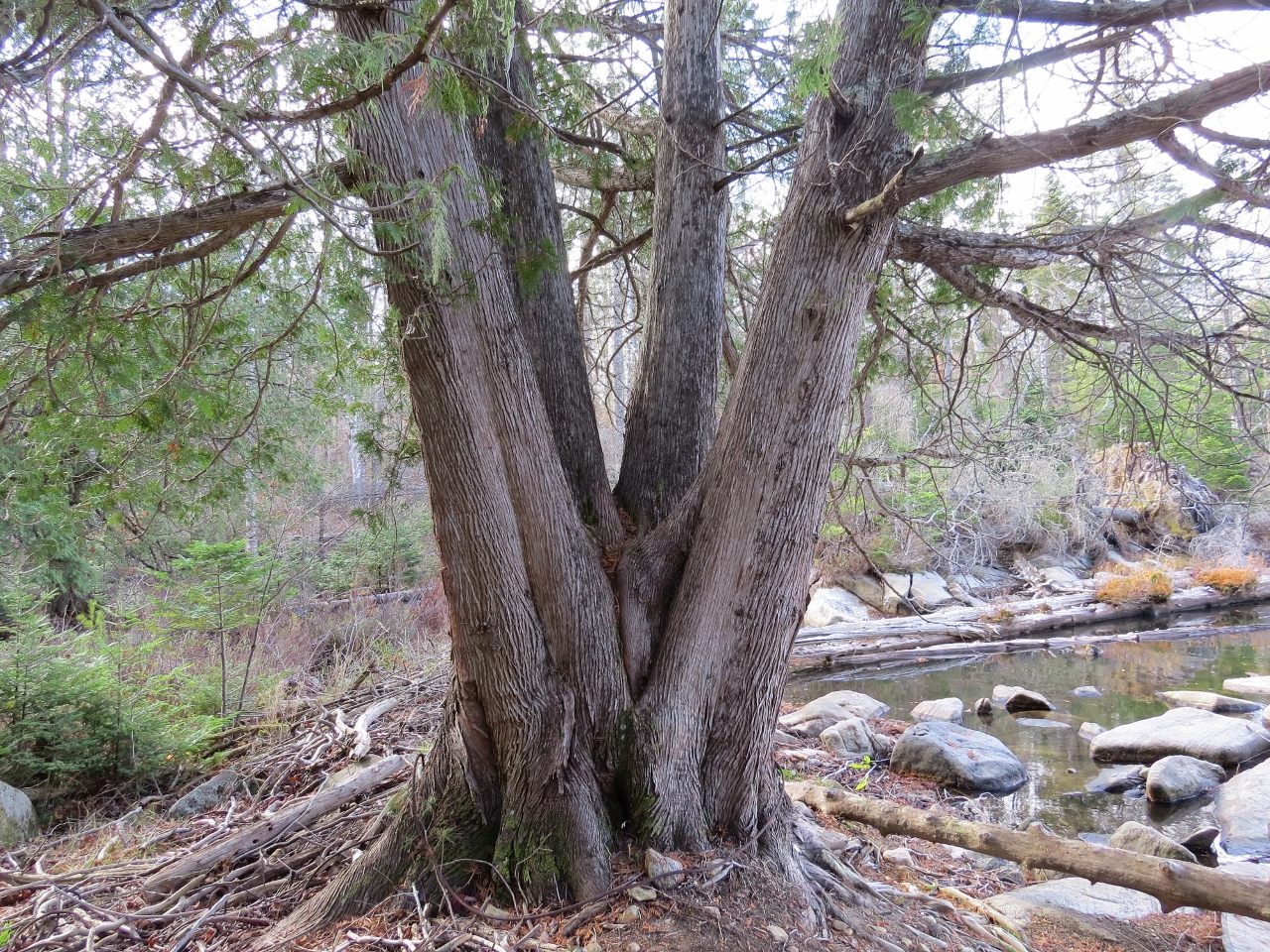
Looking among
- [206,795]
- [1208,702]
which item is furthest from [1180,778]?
[206,795]

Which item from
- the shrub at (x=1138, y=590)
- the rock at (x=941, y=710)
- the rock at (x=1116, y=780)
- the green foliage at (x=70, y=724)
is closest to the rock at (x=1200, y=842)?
the rock at (x=1116, y=780)

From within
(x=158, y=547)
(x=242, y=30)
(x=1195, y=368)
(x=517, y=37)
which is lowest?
(x=158, y=547)

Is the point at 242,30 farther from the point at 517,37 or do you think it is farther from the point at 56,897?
the point at 56,897

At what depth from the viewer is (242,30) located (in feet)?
5.91

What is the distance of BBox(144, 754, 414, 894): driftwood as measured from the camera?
9.75 ft

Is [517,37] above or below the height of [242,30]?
above

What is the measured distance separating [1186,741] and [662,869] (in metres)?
7.02

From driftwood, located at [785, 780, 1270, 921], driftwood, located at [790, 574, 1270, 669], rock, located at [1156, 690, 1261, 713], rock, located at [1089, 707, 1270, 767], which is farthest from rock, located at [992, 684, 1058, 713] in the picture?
driftwood, located at [785, 780, 1270, 921]

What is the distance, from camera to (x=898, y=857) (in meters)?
3.92

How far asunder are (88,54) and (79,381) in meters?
1.57

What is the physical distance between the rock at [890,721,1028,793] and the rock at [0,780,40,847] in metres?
6.19

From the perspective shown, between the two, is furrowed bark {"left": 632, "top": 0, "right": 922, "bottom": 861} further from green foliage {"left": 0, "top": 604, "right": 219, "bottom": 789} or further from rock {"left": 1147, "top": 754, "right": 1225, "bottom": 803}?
rock {"left": 1147, "top": 754, "right": 1225, "bottom": 803}

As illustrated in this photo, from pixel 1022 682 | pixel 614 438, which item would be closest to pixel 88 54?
pixel 1022 682

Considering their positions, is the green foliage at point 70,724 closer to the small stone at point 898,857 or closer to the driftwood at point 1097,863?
the small stone at point 898,857
